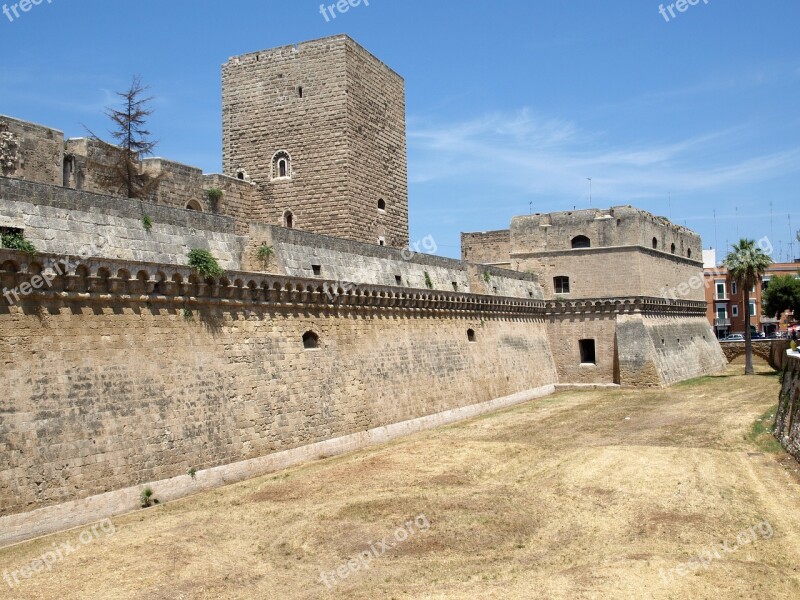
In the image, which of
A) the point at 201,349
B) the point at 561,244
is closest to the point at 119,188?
the point at 201,349

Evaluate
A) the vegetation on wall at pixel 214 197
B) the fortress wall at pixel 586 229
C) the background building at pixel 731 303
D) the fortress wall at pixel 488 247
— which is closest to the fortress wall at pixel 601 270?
the fortress wall at pixel 586 229

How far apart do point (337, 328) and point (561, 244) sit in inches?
702

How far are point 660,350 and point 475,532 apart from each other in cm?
2424

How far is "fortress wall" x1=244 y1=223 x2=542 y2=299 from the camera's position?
18266mm

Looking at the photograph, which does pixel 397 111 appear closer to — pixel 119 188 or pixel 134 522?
pixel 119 188

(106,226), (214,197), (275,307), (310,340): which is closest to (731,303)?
(214,197)

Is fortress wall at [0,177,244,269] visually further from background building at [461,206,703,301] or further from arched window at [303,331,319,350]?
background building at [461,206,703,301]

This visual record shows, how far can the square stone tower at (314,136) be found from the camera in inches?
1007

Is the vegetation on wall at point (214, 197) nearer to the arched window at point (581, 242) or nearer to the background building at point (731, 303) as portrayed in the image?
the arched window at point (581, 242)

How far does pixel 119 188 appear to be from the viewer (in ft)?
65.3

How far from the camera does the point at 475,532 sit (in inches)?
485

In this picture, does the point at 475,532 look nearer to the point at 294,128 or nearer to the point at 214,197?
the point at 214,197

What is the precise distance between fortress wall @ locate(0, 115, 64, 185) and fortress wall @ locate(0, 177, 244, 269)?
10.7 feet

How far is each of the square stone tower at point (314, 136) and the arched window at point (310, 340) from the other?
6754 millimetres
